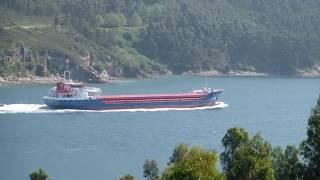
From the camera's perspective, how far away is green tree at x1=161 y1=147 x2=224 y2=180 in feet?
62.1

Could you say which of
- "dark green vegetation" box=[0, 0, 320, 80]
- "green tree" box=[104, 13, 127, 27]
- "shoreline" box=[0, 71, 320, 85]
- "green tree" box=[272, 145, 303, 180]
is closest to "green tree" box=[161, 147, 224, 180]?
"green tree" box=[272, 145, 303, 180]

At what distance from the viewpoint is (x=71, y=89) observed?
8400cm

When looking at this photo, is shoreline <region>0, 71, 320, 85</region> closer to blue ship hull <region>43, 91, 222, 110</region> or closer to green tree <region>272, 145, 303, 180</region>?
blue ship hull <region>43, 91, 222, 110</region>

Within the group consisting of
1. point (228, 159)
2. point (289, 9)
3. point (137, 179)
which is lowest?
point (137, 179)

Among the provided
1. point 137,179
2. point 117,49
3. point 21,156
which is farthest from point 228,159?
point 117,49

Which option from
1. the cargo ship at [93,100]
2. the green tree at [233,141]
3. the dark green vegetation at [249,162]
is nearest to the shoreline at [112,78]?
the cargo ship at [93,100]

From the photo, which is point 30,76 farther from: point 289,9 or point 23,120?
point 289,9

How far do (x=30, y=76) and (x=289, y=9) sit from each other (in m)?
76.5

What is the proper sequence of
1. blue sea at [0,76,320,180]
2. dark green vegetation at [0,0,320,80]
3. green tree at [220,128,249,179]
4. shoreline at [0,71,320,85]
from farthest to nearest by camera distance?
dark green vegetation at [0,0,320,80] → shoreline at [0,71,320,85] → blue sea at [0,76,320,180] → green tree at [220,128,249,179]

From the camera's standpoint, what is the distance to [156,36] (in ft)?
528

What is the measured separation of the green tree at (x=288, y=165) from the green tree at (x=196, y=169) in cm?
604

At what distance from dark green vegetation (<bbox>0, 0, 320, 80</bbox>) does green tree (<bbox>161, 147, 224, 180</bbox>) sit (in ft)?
348

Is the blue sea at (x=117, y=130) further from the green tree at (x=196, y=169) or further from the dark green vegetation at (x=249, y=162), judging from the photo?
the green tree at (x=196, y=169)

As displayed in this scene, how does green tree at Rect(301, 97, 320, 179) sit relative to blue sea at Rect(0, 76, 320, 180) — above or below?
above
